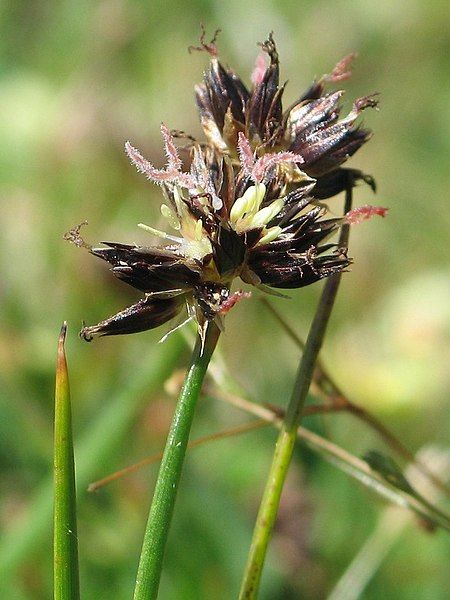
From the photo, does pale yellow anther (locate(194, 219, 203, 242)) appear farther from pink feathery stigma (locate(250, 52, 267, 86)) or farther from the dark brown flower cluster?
pink feathery stigma (locate(250, 52, 267, 86))

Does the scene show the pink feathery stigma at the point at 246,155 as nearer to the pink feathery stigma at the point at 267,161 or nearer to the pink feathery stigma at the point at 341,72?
the pink feathery stigma at the point at 267,161

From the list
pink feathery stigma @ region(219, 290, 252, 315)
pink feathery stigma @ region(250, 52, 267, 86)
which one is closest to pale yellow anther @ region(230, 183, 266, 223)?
pink feathery stigma @ region(219, 290, 252, 315)

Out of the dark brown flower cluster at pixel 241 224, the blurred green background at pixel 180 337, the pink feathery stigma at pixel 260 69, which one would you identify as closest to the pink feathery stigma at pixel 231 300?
the dark brown flower cluster at pixel 241 224

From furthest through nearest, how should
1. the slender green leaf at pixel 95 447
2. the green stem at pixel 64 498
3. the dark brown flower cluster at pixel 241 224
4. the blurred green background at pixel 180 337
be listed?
the blurred green background at pixel 180 337
the slender green leaf at pixel 95 447
the dark brown flower cluster at pixel 241 224
the green stem at pixel 64 498

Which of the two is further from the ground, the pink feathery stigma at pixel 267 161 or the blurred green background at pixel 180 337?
the blurred green background at pixel 180 337

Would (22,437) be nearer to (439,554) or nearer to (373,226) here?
(439,554)

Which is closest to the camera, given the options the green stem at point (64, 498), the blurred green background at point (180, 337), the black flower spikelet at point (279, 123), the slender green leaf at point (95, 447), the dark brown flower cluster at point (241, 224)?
the green stem at point (64, 498)

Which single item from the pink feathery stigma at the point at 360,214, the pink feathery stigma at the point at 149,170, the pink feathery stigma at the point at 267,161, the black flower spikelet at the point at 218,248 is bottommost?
the black flower spikelet at the point at 218,248

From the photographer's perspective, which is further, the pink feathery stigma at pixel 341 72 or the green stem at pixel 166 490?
the pink feathery stigma at pixel 341 72

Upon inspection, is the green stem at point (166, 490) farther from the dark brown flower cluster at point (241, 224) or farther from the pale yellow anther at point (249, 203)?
the pale yellow anther at point (249, 203)
